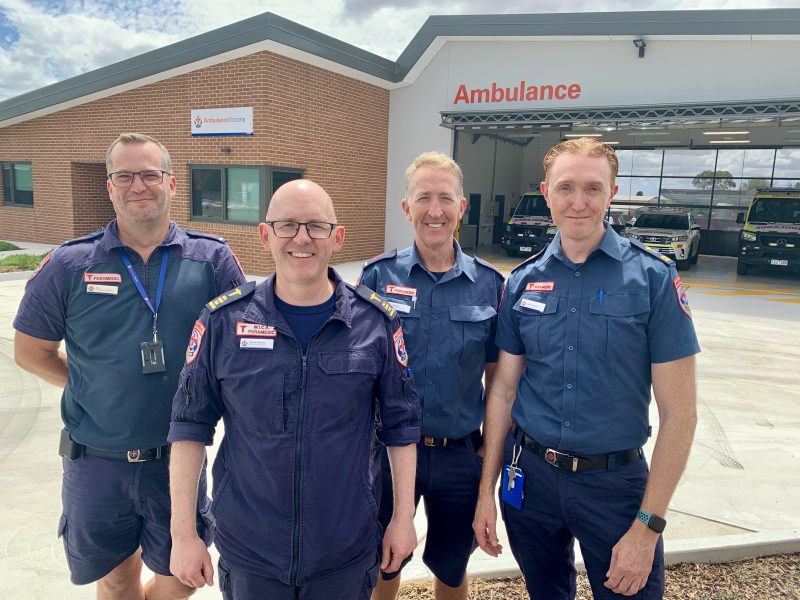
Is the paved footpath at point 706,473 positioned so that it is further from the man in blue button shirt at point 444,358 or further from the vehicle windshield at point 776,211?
the vehicle windshield at point 776,211

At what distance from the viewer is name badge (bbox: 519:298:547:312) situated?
2318mm

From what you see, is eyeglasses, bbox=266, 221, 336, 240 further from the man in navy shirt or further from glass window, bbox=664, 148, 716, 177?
glass window, bbox=664, 148, 716, 177

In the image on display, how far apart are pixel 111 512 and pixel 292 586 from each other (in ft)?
3.04

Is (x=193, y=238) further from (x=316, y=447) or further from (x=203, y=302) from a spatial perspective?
(x=316, y=447)

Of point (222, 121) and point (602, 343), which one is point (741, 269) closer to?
point (222, 121)

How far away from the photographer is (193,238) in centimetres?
266

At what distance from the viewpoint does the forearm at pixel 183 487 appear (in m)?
1.99

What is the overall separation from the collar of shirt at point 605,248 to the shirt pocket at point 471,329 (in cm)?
40

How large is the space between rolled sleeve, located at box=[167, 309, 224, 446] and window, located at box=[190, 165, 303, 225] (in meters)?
10.9

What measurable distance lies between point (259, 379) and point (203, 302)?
0.74m

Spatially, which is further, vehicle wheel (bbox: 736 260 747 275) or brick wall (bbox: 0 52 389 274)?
vehicle wheel (bbox: 736 260 747 275)

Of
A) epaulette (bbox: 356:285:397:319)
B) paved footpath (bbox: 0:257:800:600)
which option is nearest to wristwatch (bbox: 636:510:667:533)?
epaulette (bbox: 356:285:397:319)

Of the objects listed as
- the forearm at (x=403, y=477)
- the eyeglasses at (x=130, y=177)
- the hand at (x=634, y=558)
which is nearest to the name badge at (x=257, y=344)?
the forearm at (x=403, y=477)

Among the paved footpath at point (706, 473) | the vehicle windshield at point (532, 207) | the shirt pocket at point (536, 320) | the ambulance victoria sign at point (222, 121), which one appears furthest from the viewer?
the vehicle windshield at point (532, 207)
